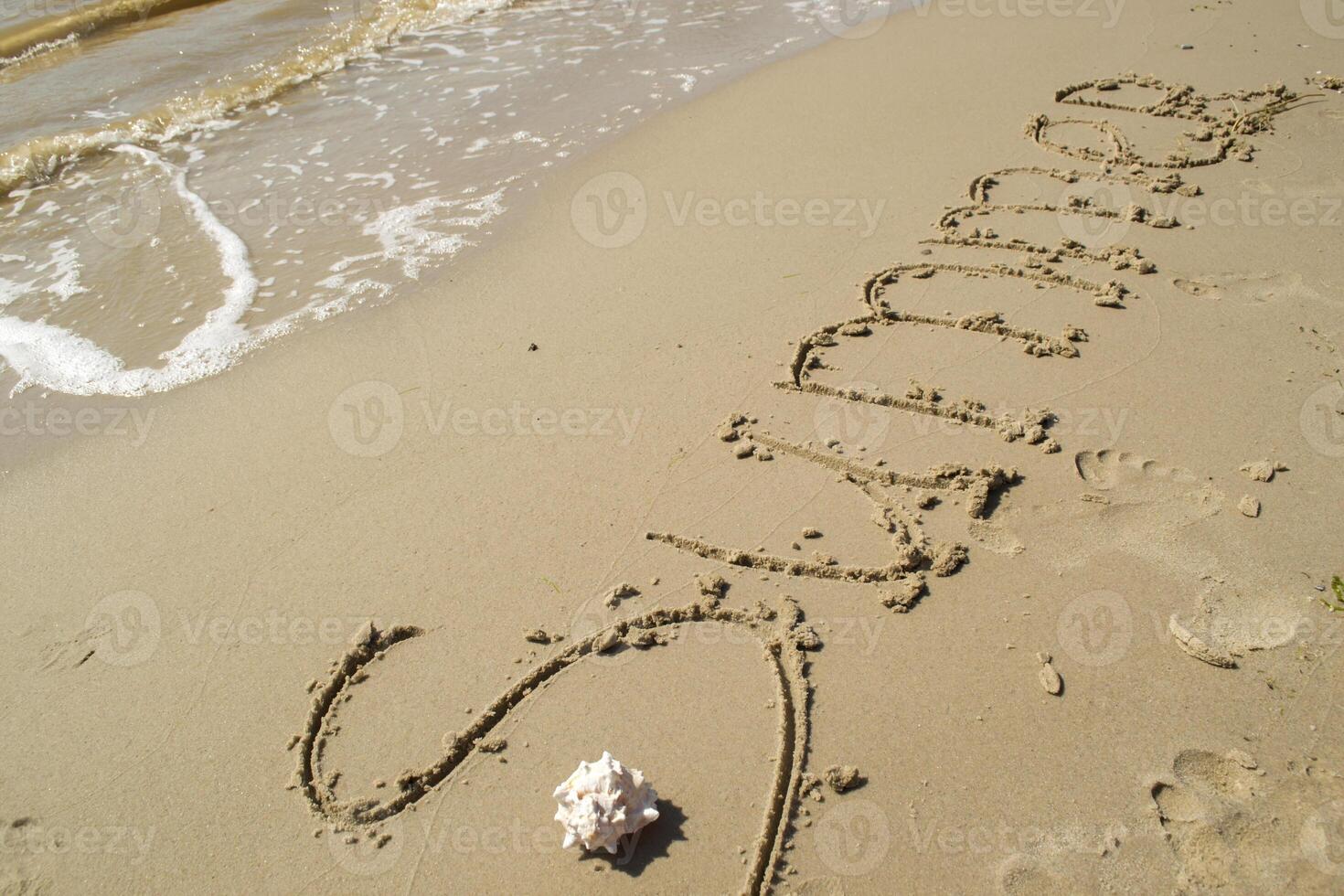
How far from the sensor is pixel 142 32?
9.20 metres

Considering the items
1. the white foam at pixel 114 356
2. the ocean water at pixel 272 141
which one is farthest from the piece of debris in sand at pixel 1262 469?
the white foam at pixel 114 356

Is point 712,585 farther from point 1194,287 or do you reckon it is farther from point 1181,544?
point 1194,287

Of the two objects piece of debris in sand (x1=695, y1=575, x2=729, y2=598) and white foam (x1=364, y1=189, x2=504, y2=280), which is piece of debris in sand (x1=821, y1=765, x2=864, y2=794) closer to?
piece of debris in sand (x1=695, y1=575, x2=729, y2=598)

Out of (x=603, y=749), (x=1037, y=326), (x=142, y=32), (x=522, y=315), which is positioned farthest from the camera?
(x=142, y=32)

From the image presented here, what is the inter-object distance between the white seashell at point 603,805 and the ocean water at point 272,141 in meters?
3.16

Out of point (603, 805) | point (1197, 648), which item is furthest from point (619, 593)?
point (1197, 648)

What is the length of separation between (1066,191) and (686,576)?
357 cm

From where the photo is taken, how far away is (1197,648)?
2697mm

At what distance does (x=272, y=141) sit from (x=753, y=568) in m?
5.74

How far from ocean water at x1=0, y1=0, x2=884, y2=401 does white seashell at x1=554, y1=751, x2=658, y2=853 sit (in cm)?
316

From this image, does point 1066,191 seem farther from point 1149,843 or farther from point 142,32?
point 142,32

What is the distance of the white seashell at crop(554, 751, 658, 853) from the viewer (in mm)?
2299

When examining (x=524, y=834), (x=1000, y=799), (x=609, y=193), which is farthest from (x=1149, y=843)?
(x=609, y=193)

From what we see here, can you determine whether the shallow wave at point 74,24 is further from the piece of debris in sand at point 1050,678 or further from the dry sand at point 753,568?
the piece of debris in sand at point 1050,678
